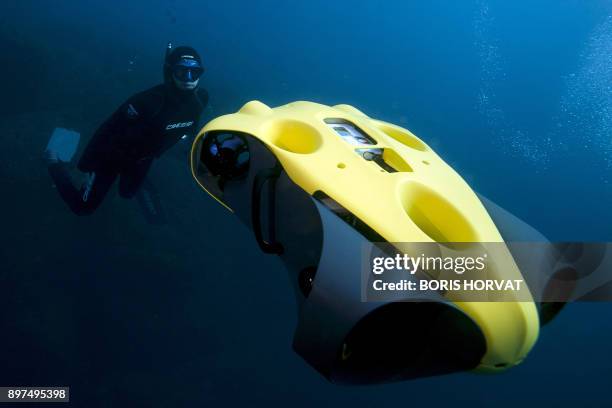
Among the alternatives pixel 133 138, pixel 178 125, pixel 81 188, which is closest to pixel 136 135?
pixel 133 138

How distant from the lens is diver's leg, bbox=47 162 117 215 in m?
5.07

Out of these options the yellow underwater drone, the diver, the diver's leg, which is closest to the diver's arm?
the diver

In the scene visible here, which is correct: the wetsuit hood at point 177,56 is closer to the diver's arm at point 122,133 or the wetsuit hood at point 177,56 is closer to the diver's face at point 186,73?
the diver's face at point 186,73

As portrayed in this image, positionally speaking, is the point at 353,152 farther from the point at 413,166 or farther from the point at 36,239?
the point at 36,239

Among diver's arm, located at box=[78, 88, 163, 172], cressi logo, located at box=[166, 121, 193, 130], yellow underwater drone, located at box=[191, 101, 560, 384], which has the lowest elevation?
diver's arm, located at box=[78, 88, 163, 172]

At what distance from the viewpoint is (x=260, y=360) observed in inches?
Answer: 220

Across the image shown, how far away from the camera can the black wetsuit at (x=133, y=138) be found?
14.8 ft

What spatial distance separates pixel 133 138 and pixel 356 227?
365 cm

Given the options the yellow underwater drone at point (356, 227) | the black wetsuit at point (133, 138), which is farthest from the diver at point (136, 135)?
the yellow underwater drone at point (356, 227)

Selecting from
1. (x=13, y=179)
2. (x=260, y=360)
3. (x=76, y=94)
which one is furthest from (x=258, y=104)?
(x=76, y=94)

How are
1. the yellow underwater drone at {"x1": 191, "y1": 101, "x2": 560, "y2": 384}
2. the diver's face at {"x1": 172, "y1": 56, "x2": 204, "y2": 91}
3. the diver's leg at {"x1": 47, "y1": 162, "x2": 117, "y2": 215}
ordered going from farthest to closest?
the diver's leg at {"x1": 47, "y1": 162, "x2": 117, "y2": 215} → the diver's face at {"x1": 172, "y1": 56, "x2": 204, "y2": 91} → the yellow underwater drone at {"x1": 191, "y1": 101, "x2": 560, "y2": 384}

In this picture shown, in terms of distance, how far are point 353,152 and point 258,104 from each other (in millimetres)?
883

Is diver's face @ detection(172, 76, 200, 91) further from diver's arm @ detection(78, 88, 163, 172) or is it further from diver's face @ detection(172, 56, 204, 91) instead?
diver's arm @ detection(78, 88, 163, 172)

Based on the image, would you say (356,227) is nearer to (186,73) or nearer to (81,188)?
(186,73)
